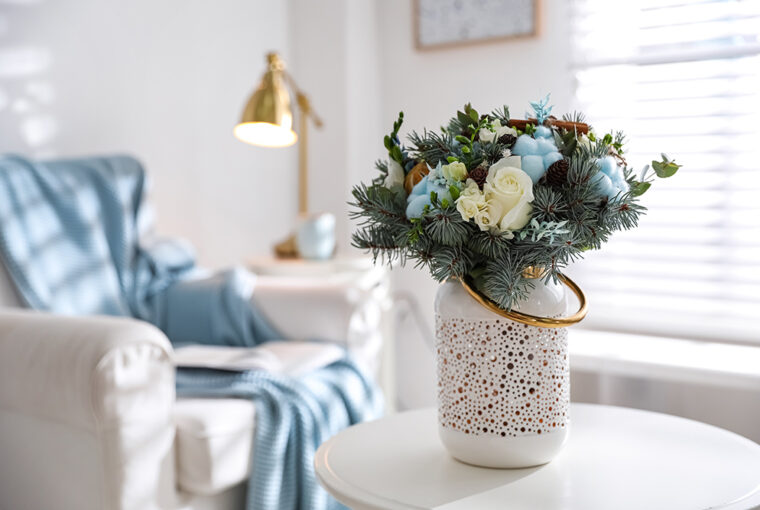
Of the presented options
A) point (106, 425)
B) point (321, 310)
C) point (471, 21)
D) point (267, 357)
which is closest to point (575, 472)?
point (106, 425)

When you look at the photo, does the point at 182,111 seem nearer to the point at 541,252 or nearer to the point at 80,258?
the point at 80,258

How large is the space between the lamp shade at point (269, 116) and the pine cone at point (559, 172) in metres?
1.41

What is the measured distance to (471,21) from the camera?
2.98m

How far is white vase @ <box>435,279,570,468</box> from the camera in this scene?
3.27 feet

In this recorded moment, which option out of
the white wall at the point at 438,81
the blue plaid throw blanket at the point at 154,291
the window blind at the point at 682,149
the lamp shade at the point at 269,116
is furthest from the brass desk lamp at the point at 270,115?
the window blind at the point at 682,149

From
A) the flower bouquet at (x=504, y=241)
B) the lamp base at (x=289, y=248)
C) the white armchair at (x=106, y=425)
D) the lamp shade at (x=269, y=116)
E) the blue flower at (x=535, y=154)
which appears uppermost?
the lamp shade at (x=269, y=116)

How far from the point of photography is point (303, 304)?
212 cm

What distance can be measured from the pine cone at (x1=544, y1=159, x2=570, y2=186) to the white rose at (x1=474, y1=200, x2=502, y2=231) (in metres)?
0.08

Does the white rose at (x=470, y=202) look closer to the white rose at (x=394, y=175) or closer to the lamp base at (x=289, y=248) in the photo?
the white rose at (x=394, y=175)

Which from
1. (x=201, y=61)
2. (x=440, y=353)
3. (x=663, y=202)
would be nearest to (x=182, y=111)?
(x=201, y=61)

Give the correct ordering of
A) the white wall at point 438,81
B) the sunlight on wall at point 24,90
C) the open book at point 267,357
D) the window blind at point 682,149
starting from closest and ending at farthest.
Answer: the open book at point 267,357, the sunlight on wall at point 24,90, the window blind at point 682,149, the white wall at point 438,81

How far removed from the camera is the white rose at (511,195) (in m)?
0.92

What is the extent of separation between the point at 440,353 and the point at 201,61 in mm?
1968

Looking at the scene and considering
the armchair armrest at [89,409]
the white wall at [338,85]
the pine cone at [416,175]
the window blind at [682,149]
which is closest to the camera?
the pine cone at [416,175]
